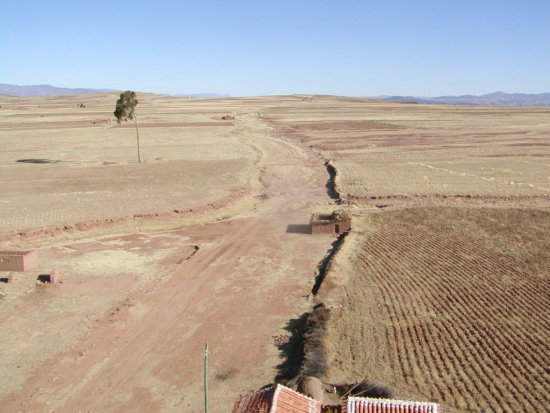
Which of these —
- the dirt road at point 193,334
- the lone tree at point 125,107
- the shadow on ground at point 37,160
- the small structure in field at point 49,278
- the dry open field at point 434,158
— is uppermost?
the lone tree at point 125,107

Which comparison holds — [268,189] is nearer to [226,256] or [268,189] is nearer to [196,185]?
[196,185]

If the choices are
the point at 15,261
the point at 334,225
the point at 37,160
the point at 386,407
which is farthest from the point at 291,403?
the point at 37,160

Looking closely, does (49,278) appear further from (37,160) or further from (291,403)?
(37,160)

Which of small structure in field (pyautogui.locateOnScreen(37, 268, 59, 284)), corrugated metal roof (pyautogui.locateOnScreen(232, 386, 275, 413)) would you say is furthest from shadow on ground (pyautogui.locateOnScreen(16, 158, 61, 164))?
corrugated metal roof (pyautogui.locateOnScreen(232, 386, 275, 413))

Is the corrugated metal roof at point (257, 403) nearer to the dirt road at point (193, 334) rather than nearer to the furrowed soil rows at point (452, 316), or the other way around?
the dirt road at point (193, 334)

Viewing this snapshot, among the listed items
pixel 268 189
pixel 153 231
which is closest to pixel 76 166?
pixel 268 189

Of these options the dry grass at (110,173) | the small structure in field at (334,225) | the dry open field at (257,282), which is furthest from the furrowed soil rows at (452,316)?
the dry grass at (110,173)
